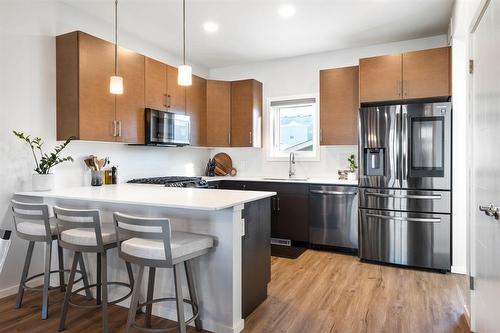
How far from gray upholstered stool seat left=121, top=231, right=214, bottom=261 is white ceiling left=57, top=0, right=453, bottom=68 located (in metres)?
2.32

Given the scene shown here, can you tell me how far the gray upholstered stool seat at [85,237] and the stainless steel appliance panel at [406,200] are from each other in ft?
8.73

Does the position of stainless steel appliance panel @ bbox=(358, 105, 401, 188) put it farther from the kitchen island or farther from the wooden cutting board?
the wooden cutting board

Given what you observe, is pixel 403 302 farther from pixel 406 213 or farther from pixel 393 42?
pixel 393 42

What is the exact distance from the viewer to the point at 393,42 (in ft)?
14.0

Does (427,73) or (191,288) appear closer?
(191,288)

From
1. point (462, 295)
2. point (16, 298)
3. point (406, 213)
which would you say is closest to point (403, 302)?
point (462, 295)

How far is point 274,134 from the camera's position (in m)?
5.11

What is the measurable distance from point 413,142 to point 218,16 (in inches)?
96.8

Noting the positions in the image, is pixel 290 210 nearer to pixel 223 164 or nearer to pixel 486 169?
pixel 223 164

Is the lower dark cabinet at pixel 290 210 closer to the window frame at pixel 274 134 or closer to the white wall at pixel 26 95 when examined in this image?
the window frame at pixel 274 134

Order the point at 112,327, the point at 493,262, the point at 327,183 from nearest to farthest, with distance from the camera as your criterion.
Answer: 1. the point at 493,262
2. the point at 112,327
3. the point at 327,183

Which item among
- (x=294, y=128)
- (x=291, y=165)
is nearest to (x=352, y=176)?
(x=291, y=165)

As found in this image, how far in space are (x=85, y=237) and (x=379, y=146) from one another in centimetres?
296

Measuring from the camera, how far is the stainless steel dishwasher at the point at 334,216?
12.9 feet
